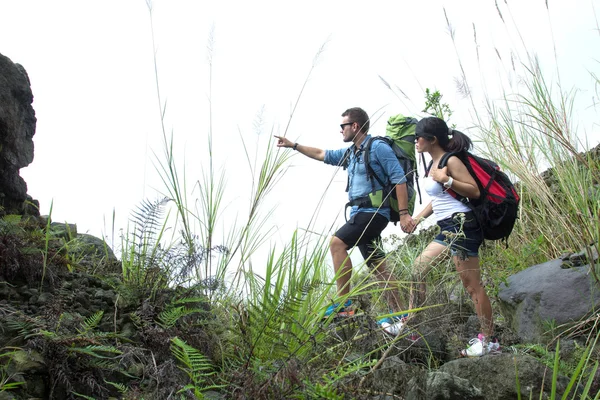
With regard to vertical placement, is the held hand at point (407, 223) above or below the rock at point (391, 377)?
above

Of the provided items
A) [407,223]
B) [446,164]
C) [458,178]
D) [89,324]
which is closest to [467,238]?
[458,178]

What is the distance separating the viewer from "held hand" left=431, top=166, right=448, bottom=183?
4538 mm

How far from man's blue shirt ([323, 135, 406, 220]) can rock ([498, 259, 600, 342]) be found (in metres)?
1.31

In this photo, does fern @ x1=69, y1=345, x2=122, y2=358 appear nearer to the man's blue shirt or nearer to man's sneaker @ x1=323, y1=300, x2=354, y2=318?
man's sneaker @ x1=323, y1=300, x2=354, y2=318

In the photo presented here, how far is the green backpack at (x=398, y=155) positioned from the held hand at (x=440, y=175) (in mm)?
759

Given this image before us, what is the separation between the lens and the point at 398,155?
18.6ft

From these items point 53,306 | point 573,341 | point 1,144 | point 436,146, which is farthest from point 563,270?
point 1,144

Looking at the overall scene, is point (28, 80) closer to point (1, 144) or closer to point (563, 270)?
point (1, 144)

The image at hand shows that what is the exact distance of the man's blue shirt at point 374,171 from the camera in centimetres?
530

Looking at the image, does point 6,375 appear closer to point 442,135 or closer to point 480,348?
point 480,348

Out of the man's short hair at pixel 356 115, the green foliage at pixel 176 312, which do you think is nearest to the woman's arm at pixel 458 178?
the man's short hair at pixel 356 115

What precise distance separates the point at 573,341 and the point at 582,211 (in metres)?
1.13

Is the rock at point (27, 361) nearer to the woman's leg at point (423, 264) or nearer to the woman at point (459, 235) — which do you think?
the woman's leg at point (423, 264)

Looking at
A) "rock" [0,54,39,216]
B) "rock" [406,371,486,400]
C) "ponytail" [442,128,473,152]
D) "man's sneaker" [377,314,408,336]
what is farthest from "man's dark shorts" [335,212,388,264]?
"rock" [0,54,39,216]
